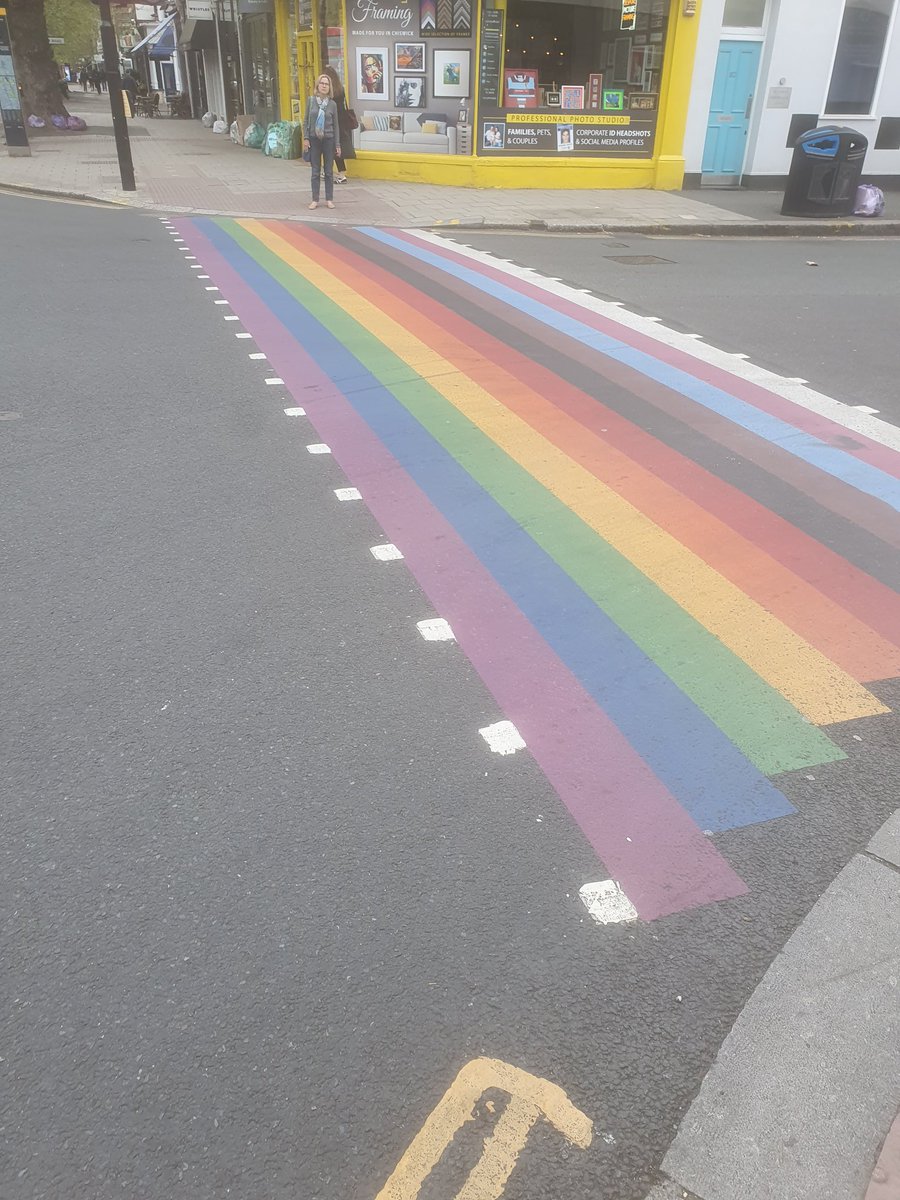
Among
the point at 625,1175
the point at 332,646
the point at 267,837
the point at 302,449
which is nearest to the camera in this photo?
the point at 625,1175

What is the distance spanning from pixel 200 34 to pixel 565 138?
1863 centimetres

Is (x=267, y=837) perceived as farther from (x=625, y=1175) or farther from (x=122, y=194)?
(x=122, y=194)

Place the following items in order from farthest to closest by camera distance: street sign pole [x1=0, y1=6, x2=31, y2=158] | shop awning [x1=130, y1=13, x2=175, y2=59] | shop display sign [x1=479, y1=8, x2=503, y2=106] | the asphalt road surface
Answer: shop awning [x1=130, y1=13, x2=175, y2=59]
street sign pole [x1=0, y1=6, x2=31, y2=158]
shop display sign [x1=479, y1=8, x2=503, y2=106]
the asphalt road surface

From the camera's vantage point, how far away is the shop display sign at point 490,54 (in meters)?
17.8

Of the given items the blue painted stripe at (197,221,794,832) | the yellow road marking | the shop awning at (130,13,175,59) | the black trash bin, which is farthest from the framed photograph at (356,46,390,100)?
the shop awning at (130,13,175,59)

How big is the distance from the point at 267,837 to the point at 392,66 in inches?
799

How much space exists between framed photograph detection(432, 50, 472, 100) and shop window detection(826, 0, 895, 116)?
24.7ft

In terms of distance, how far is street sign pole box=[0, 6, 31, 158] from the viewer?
1992 cm

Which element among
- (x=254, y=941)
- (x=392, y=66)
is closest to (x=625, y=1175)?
(x=254, y=941)

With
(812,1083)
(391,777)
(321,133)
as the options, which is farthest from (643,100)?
(812,1083)

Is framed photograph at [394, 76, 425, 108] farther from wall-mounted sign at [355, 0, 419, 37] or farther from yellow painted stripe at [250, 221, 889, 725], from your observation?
yellow painted stripe at [250, 221, 889, 725]

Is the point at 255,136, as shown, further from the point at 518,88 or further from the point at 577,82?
the point at 577,82

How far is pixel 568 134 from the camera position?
18.9 meters

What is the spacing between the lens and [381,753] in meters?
3.21
